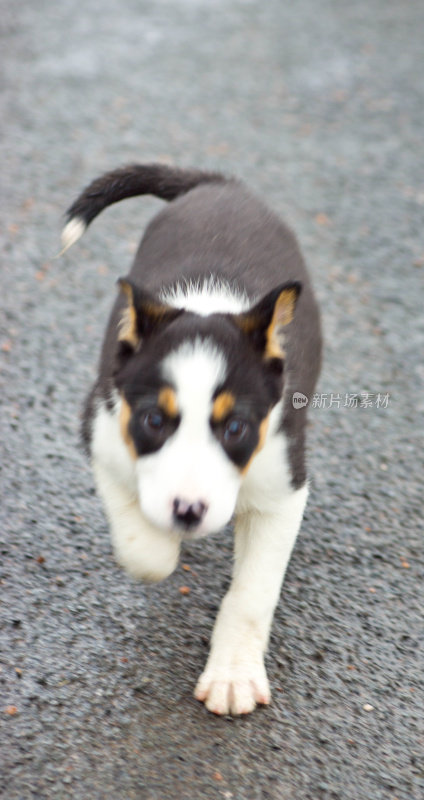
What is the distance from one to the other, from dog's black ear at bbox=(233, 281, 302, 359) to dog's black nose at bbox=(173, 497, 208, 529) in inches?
21.9

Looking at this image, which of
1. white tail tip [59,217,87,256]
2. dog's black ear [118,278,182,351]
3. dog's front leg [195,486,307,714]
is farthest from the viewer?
white tail tip [59,217,87,256]

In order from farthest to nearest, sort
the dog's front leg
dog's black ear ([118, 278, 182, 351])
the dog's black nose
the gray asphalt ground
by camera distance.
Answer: the dog's front leg
the gray asphalt ground
dog's black ear ([118, 278, 182, 351])
the dog's black nose

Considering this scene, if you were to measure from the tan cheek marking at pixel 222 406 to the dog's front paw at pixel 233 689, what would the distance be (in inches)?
36.4

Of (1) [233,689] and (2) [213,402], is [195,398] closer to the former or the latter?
(2) [213,402]

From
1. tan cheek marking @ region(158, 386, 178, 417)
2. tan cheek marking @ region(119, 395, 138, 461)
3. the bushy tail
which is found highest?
the bushy tail

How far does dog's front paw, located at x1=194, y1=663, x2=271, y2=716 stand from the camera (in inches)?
119

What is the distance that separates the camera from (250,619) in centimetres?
312

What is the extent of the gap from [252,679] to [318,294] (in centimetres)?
266

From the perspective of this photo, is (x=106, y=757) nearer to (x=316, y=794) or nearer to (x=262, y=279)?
(x=316, y=794)

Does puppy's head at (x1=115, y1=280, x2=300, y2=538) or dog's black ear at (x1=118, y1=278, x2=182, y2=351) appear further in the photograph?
dog's black ear at (x1=118, y1=278, x2=182, y2=351)

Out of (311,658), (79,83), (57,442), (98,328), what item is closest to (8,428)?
(57,442)

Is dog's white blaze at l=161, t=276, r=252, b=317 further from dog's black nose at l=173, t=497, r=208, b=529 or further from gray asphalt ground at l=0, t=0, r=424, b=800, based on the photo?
gray asphalt ground at l=0, t=0, r=424, b=800

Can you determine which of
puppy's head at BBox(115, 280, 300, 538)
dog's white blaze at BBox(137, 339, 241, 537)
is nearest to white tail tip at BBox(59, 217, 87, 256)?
puppy's head at BBox(115, 280, 300, 538)

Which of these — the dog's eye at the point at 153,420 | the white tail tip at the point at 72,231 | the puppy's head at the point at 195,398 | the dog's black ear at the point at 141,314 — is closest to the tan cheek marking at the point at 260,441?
the puppy's head at the point at 195,398
